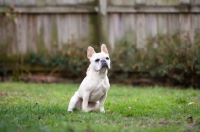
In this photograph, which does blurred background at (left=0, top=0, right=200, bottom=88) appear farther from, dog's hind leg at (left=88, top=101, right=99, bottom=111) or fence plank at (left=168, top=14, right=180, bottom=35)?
dog's hind leg at (left=88, top=101, right=99, bottom=111)

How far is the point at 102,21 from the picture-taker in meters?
10.7

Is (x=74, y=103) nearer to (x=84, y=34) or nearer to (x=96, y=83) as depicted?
(x=96, y=83)

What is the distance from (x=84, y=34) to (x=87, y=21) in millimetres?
364

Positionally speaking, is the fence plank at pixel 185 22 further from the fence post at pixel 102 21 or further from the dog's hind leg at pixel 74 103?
the dog's hind leg at pixel 74 103

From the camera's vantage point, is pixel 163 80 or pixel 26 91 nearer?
pixel 26 91

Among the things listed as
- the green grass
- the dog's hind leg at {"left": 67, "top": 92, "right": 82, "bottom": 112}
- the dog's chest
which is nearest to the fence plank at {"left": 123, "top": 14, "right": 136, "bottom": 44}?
the green grass

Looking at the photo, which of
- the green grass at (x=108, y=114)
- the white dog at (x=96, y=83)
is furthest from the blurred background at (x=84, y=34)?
the white dog at (x=96, y=83)

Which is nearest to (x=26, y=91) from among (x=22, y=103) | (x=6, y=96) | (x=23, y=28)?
(x=6, y=96)

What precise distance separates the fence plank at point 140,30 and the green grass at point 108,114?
235 centimetres

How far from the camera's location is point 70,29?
10922mm

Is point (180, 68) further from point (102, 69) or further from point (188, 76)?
point (102, 69)

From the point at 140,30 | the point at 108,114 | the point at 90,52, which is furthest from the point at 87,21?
the point at 108,114

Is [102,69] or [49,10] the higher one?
[49,10]

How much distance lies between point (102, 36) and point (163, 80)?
6.63 ft
